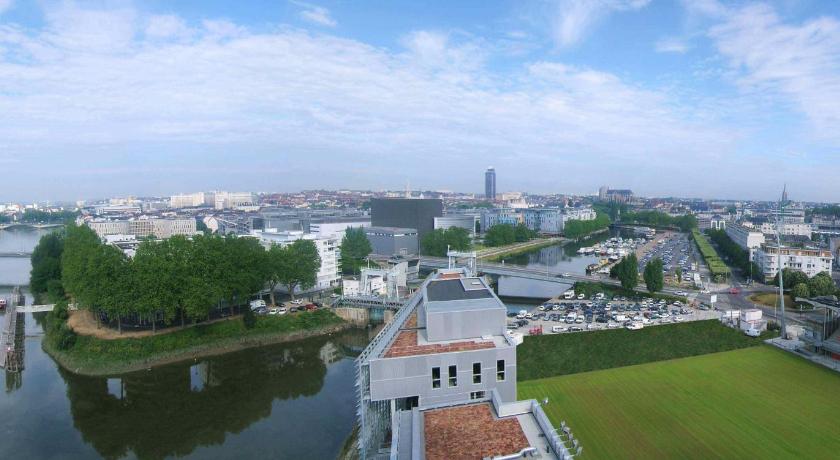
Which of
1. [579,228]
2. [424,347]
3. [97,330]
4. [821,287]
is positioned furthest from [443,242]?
[424,347]

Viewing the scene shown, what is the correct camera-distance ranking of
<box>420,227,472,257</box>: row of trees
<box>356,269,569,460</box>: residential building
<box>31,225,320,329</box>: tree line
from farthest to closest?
<box>420,227,472,257</box>: row of trees → <box>31,225,320,329</box>: tree line → <box>356,269,569,460</box>: residential building

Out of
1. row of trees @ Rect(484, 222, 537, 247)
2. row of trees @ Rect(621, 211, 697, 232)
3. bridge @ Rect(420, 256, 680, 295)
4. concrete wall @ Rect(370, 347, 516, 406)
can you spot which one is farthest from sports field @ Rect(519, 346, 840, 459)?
row of trees @ Rect(621, 211, 697, 232)

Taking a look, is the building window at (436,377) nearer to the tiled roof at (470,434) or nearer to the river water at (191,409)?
the tiled roof at (470,434)

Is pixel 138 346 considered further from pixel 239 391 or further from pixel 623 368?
pixel 623 368

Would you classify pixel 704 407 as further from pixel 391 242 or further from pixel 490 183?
pixel 490 183

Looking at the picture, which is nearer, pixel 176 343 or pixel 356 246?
pixel 176 343

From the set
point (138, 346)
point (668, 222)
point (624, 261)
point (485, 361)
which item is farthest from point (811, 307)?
point (668, 222)

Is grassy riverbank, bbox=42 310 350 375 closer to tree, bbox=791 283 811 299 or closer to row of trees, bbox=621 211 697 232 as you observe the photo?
tree, bbox=791 283 811 299
